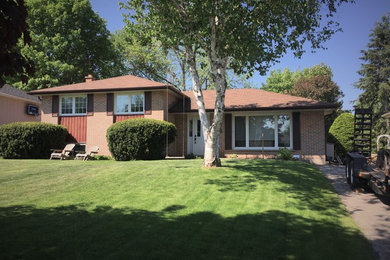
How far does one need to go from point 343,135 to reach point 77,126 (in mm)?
16670

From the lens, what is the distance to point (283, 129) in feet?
54.2

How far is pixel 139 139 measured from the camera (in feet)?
46.8

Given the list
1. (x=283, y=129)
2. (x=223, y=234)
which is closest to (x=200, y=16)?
(x=223, y=234)

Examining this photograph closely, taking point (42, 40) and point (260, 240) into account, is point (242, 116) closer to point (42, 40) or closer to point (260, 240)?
point (260, 240)

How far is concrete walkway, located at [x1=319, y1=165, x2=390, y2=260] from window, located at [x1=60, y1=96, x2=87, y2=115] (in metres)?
15.4

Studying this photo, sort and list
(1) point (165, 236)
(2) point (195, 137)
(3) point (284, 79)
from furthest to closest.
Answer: (3) point (284, 79) → (2) point (195, 137) → (1) point (165, 236)

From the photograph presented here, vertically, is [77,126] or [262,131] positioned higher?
[77,126]

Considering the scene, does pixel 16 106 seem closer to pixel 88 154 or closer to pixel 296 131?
pixel 88 154

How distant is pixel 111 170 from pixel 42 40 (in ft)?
78.9

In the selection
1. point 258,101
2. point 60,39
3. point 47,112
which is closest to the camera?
point 258,101

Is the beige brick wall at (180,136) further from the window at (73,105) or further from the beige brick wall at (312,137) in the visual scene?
the window at (73,105)

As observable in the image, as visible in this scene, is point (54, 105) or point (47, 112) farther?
point (47, 112)

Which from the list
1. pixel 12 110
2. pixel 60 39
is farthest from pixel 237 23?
pixel 60 39

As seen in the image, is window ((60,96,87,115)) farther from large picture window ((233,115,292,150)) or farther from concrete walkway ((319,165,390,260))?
concrete walkway ((319,165,390,260))
